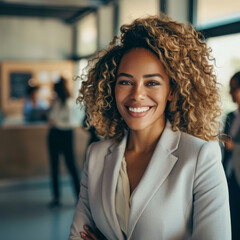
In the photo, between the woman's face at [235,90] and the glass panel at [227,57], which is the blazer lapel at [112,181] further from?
the glass panel at [227,57]

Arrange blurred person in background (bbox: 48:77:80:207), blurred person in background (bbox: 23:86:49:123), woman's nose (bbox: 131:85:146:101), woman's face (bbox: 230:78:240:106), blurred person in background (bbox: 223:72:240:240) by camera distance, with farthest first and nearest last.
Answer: blurred person in background (bbox: 23:86:49:123)
blurred person in background (bbox: 48:77:80:207)
woman's face (bbox: 230:78:240:106)
blurred person in background (bbox: 223:72:240:240)
woman's nose (bbox: 131:85:146:101)

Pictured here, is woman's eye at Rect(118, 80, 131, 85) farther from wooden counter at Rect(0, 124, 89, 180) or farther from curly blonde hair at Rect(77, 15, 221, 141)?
wooden counter at Rect(0, 124, 89, 180)

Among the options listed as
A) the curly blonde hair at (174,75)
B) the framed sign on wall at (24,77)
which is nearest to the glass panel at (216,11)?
the curly blonde hair at (174,75)

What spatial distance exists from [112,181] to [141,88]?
0.37 meters

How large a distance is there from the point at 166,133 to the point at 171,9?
3.11 meters

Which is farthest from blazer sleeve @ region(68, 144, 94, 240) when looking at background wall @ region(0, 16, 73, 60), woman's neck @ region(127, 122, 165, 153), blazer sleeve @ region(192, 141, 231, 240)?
background wall @ region(0, 16, 73, 60)

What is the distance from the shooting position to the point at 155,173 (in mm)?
1228

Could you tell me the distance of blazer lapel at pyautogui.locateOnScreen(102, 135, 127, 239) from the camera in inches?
48.4

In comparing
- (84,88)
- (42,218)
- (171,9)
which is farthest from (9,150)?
(84,88)

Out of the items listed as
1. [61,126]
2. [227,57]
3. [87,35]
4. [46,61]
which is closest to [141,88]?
[227,57]

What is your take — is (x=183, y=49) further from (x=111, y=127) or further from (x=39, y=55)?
(x=39, y=55)

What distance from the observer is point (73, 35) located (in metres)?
9.30

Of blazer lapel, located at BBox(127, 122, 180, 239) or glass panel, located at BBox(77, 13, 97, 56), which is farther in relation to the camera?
glass panel, located at BBox(77, 13, 97, 56)

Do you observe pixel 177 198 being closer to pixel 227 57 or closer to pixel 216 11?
Result: pixel 227 57
